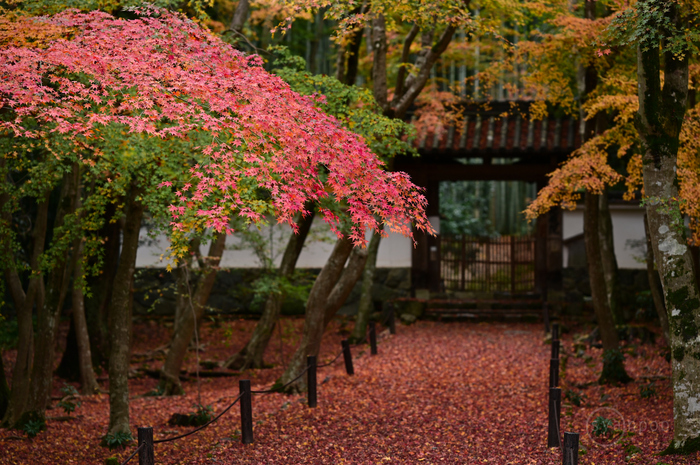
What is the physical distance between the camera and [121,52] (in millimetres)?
5156

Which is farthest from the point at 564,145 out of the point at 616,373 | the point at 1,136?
the point at 1,136

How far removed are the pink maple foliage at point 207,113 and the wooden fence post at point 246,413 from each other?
2.24 m

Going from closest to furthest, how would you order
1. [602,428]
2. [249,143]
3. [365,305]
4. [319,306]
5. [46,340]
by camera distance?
1. [249,143]
2. [602,428]
3. [46,340]
4. [319,306]
5. [365,305]

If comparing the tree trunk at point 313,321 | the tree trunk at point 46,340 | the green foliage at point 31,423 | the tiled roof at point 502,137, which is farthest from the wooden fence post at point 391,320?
the green foliage at point 31,423

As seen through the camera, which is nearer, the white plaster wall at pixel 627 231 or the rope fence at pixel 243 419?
the rope fence at pixel 243 419

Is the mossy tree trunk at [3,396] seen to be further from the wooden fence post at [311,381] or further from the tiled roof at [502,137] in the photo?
the tiled roof at [502,137]

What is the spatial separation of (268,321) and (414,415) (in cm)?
413

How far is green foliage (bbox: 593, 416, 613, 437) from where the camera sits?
648cm

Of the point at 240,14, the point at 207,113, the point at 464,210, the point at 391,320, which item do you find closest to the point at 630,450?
the point at 207,113

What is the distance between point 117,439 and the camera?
679 cm

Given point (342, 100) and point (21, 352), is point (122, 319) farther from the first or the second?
point (342, 100)

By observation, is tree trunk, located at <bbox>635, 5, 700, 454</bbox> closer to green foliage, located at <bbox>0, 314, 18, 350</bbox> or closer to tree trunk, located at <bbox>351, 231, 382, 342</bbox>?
tree trunk, located at <bbox>351, 231, 382, 342</bbox>

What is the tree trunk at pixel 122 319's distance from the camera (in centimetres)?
671

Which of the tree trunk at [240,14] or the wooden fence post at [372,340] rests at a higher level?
the tree trunk at [240,14]
